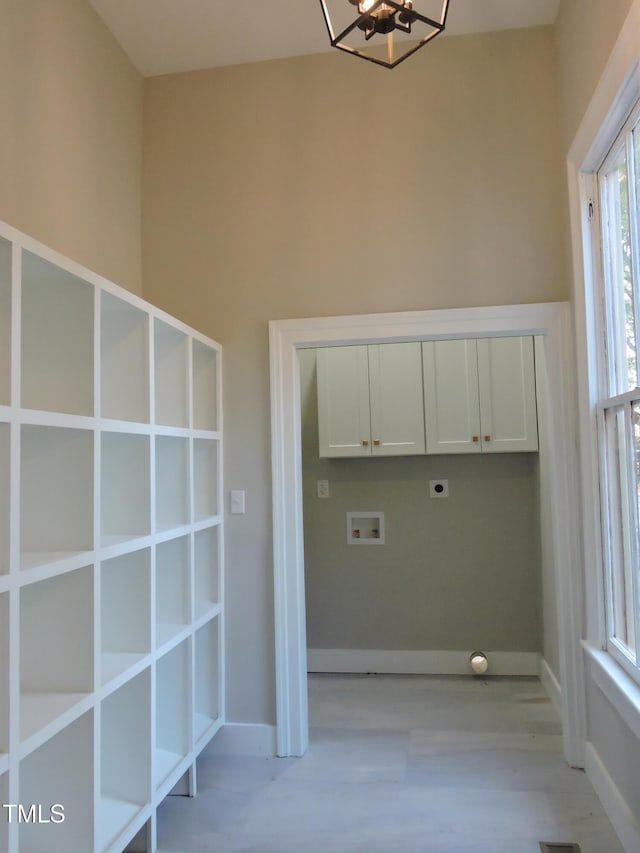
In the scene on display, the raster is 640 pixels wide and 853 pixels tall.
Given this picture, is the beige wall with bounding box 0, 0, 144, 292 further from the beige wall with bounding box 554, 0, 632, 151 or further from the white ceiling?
Result: the beige wall with bounding box 554, 0, 632, 151

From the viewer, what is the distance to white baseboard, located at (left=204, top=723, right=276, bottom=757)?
2791 mm

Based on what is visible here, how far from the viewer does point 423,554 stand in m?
4.02

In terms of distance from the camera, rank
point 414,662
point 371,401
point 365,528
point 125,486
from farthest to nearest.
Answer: point 365,528, point 414,662, point 371,401, point 125,486

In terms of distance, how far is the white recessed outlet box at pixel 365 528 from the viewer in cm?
407

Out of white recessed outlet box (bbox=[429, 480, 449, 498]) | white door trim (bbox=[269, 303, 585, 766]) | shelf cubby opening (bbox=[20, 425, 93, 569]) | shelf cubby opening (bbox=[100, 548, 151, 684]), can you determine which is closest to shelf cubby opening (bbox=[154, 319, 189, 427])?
white door trim (bbox=[269, 303, 585, 766])

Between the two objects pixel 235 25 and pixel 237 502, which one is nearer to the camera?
pixel 235 25

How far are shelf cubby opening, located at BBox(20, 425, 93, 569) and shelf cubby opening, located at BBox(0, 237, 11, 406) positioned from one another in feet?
1.16

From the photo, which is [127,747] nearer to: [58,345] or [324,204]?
[58,345]

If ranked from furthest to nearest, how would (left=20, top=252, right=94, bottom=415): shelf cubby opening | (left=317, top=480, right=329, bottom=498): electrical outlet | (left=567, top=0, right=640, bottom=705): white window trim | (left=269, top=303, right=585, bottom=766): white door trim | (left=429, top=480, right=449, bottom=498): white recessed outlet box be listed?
(left=317, top=480, right=329, bottom=498): electrical outlet
(left=429, top=480, right=449, bottom=498): white recessed outlet box
(left=269, top=303, right=585, bottom=766): white door trim
(left=567, top=0, right=640, bottom=705): white window trim
(left=20, top=252, right=94, bottom=415): shelf cubby opening

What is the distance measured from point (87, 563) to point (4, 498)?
391mm

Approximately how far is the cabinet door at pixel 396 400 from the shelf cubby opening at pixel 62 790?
2.48 metres

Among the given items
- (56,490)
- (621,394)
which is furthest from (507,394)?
(56,490)

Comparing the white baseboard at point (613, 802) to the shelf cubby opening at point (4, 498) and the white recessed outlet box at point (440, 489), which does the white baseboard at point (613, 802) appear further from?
the shelf cubby opening at point (4, 498)

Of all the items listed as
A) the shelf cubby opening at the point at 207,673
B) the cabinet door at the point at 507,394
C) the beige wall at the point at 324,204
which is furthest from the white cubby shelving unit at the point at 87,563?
the cabinet door at the point at 507,394
